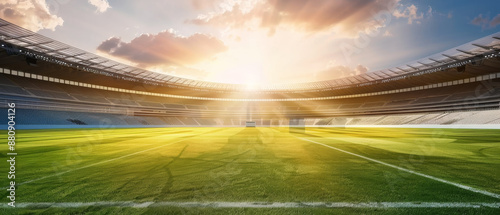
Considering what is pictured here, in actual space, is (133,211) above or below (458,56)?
below

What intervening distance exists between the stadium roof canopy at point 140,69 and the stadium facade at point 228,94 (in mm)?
118

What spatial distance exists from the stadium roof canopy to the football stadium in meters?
0.20

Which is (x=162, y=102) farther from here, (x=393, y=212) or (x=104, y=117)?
(x=393, y=212)

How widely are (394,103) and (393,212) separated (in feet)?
196

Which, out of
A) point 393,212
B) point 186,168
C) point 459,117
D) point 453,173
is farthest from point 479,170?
point 459,117

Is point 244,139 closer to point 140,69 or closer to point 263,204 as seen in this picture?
point 263,204

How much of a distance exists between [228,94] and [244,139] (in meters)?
54.9

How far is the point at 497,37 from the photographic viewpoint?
25.8 meters

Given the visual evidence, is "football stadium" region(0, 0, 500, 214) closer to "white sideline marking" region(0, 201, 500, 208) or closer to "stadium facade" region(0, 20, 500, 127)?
"white sideline marking" region(0, 201, 500, 208)

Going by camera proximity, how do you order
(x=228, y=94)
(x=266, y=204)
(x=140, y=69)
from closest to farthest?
1. (x=266, y=204)
2. (x=140, y=69)
3. (x=228, y=94)

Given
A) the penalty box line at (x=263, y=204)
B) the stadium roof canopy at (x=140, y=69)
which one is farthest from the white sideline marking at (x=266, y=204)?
the stadium roof canopy at (x=140, y=69)

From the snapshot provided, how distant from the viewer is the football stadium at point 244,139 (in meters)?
2.69

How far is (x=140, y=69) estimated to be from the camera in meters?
44.9

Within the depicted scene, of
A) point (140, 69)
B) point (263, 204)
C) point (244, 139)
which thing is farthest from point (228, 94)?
point (263, 204)
